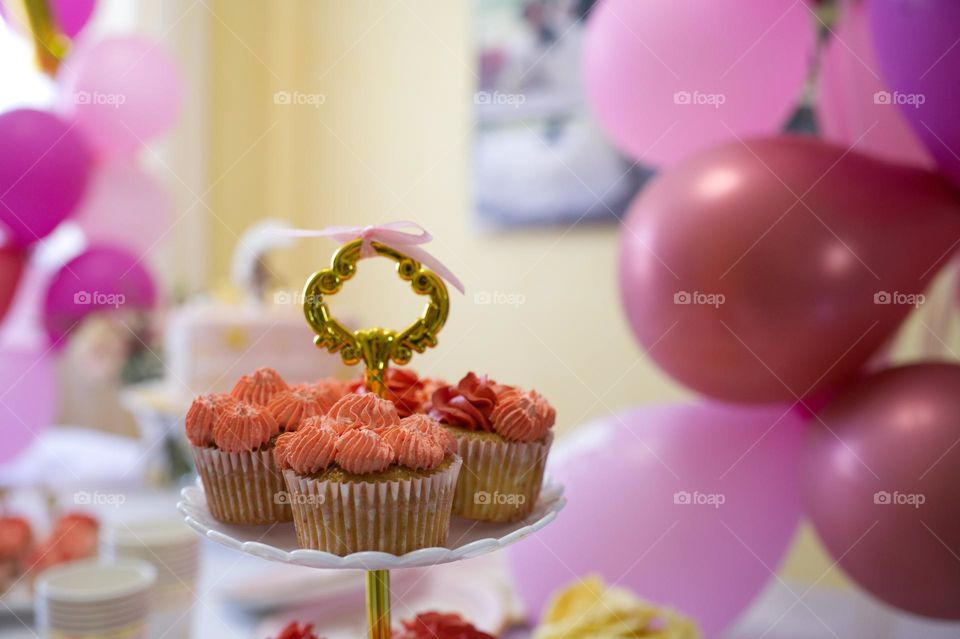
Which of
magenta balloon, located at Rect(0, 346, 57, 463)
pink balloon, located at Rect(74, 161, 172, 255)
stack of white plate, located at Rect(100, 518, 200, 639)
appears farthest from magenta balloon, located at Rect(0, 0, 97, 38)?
stack of white plate, located at Rect(100, 518, 200, 639)

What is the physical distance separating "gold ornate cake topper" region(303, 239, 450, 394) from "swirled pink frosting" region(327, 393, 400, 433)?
5 centimetres

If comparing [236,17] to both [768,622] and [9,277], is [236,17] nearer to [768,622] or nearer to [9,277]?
[9,277]

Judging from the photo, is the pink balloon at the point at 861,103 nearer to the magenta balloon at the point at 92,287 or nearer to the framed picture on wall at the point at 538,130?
the framed picture on wall at the point at 538,130

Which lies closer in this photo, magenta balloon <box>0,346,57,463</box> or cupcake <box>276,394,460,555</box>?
cupcake <box>276,394,460,555</box>

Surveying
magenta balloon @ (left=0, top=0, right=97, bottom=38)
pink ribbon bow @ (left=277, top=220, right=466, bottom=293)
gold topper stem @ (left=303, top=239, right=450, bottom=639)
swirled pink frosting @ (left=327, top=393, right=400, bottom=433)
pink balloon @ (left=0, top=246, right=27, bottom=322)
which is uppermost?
magenta balloon @ (left=0, top=0, right=97, bottom=38)

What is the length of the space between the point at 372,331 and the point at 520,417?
0.67 ft

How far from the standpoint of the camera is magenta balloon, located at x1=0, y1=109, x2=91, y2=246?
152 cm

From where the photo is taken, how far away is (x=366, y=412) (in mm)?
813

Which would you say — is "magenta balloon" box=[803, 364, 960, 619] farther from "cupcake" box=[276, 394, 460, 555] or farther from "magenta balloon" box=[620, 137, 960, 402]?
"cupcake" box=[276, 394, 460, 555]

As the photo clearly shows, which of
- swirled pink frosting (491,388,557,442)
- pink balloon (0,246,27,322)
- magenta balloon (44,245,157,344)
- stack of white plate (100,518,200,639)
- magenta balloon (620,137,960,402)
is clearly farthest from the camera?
magenta balloon (44,245,157,344)

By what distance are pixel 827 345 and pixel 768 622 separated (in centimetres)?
67

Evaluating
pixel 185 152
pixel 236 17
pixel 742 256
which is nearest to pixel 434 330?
pixel 742 256

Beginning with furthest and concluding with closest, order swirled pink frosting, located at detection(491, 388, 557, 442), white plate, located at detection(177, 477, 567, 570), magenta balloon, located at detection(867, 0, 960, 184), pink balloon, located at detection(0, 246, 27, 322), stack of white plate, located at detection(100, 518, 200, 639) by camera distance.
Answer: pink balloon, located at detection(0, 246, 27, 322) < stack of white plate, located at detection(100, 518, 200, 639) < magenta balloon, located at detection(867, 0, 960, 184) < swirled pink frosting, located at detection(491, 388, 557, 442) < white plate, located at detection(177, 477, 567, 570)

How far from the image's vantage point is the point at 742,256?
→ 130cm
